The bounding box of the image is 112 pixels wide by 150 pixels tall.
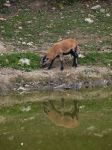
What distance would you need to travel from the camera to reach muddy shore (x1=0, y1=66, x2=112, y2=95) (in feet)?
62.5

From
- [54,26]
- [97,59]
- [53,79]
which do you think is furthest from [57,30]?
[53,79]

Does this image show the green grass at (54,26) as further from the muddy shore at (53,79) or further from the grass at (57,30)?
the muddy shore at (53,79)

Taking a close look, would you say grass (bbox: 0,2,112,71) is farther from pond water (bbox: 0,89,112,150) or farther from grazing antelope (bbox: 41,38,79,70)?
pond water (bbox: 0,89,112,150)

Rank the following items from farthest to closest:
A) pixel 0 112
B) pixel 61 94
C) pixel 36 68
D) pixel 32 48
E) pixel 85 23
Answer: pixel 85 23, pixel 32 48, pixel 36 68, pixel 61 94, pixel 0 112

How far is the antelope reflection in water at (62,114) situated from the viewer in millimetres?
15633

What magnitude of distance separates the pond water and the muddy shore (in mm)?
490

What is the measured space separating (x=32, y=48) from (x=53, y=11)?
14.9ft

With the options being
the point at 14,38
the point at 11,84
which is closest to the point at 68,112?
the point at 11,84

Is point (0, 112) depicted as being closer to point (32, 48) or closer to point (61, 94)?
point (61, 94)

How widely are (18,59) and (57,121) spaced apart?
4.97 m

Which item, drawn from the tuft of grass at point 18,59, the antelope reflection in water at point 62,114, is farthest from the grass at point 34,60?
the antelope reflection in water at point 62,114

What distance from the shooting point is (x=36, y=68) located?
20016mm

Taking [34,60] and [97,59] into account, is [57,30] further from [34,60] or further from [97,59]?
[34,60]

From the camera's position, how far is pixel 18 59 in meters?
20.2
